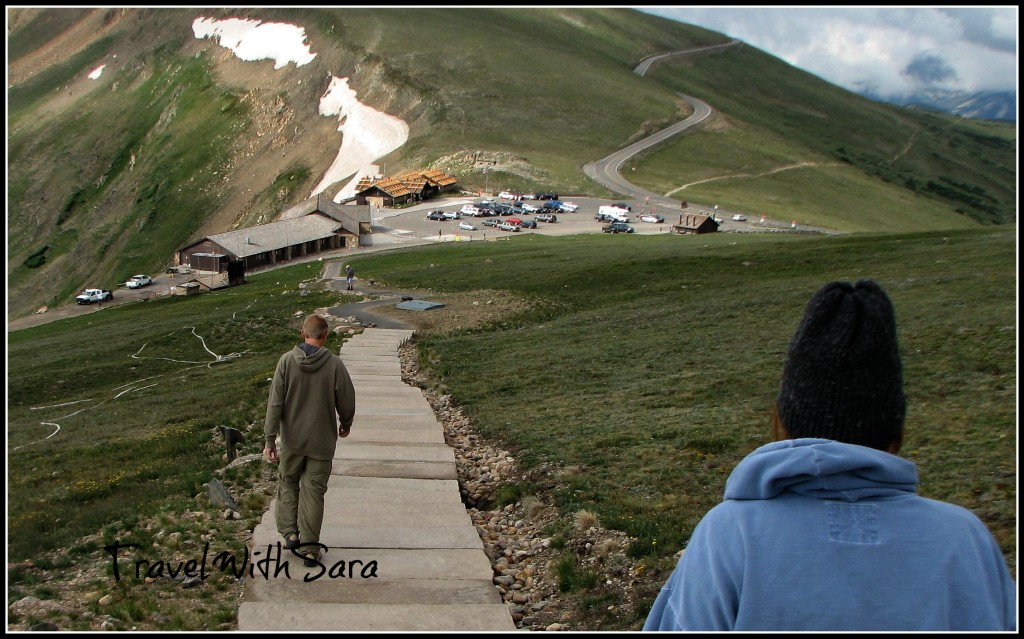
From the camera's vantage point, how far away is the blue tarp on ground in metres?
34.5

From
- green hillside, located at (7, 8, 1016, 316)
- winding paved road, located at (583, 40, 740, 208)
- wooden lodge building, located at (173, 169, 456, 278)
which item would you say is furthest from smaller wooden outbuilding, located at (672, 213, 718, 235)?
wooden lodge building, located at (173, 169, 456, 278)

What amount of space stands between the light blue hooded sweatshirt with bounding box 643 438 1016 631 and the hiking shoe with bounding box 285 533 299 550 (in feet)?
21.3

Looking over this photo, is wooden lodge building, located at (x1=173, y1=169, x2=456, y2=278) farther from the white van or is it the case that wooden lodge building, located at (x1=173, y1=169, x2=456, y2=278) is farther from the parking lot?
the white van

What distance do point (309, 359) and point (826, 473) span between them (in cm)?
645

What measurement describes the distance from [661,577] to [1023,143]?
676 centimetres

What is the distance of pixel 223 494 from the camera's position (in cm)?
1098

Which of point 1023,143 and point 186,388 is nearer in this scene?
point 1023,143

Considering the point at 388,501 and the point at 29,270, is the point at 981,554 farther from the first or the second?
the point at 29,270

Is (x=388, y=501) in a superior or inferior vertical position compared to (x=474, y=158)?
inferior

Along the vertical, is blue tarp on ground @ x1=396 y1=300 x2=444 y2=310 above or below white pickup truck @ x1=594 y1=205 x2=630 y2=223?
below

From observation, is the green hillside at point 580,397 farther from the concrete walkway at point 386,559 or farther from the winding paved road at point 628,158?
the winding paved road at point 628,158

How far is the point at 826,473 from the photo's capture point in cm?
278

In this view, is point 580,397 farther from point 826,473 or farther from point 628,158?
point 628,158

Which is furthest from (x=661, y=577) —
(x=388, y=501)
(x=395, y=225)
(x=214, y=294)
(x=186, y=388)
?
(x=395, y=225)
